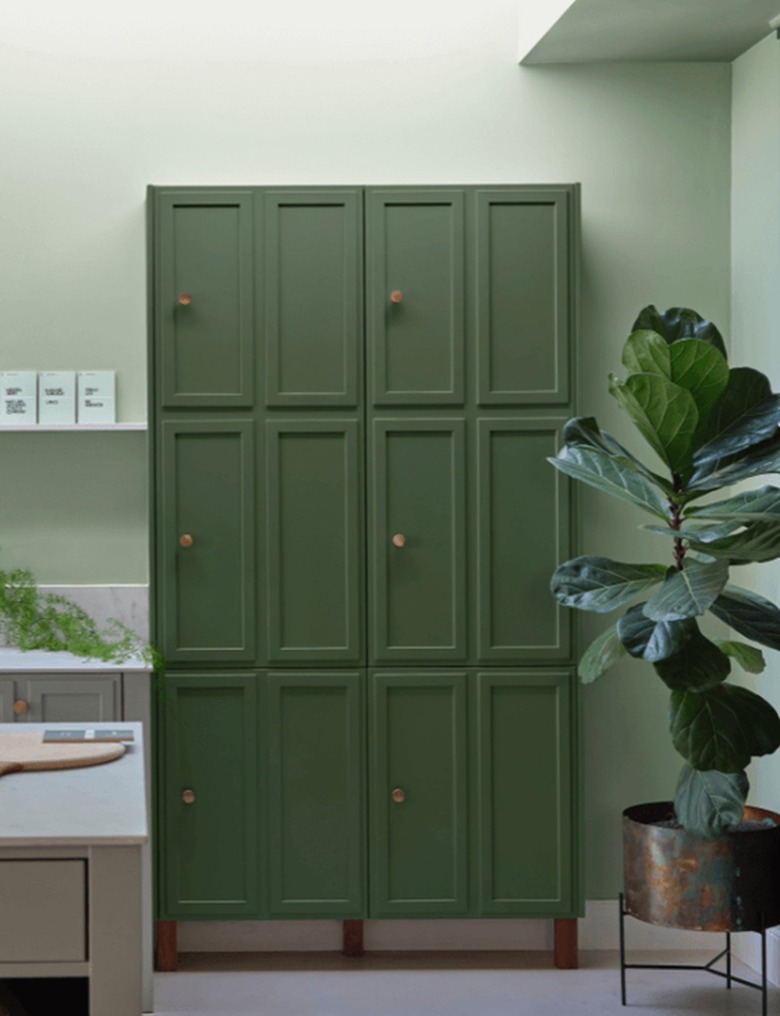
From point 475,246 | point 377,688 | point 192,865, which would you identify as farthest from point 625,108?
Result: point 192,865

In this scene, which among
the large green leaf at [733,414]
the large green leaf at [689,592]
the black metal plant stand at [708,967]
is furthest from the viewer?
the black metal plant stand at [708,967]

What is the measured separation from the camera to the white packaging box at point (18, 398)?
4539 millimetres

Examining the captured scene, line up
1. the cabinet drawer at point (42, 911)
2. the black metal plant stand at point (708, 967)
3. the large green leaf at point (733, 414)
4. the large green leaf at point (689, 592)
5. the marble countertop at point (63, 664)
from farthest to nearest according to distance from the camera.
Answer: the marble countertop at point (63, 664) < the black metal plant stand at point (708, 967) < the large green leaf at point (733, 414) < the large green leaf at point (689, 592) < the cabinet drawer at point (42, 911)

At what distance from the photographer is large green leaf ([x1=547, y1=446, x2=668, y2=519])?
3.80 meters

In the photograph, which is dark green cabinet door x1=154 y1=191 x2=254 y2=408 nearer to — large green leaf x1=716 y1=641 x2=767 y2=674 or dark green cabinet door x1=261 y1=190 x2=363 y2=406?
dark green cabinet door x1=261 y1=190 x2=363 y2=406

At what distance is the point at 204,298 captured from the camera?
14.1ft

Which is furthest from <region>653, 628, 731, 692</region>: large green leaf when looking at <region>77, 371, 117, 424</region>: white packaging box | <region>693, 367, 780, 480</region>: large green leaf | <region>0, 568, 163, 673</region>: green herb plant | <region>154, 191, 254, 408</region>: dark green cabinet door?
<region>77, 371, 117, 424</region>: white packaging box

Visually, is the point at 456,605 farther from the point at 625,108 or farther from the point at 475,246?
the point at 625,108

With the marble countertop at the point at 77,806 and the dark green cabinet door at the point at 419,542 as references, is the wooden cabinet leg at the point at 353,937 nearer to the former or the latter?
the dark green cabinet door at the point at 419,542

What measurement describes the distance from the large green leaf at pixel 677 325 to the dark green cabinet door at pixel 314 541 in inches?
37.3

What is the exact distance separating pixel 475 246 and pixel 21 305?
151 cm

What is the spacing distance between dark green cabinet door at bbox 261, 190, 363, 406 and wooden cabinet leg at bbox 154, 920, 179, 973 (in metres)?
1.68

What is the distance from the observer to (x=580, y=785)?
4.34m

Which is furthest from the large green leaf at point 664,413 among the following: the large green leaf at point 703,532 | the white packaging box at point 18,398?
the white packaging box at point 18,398
